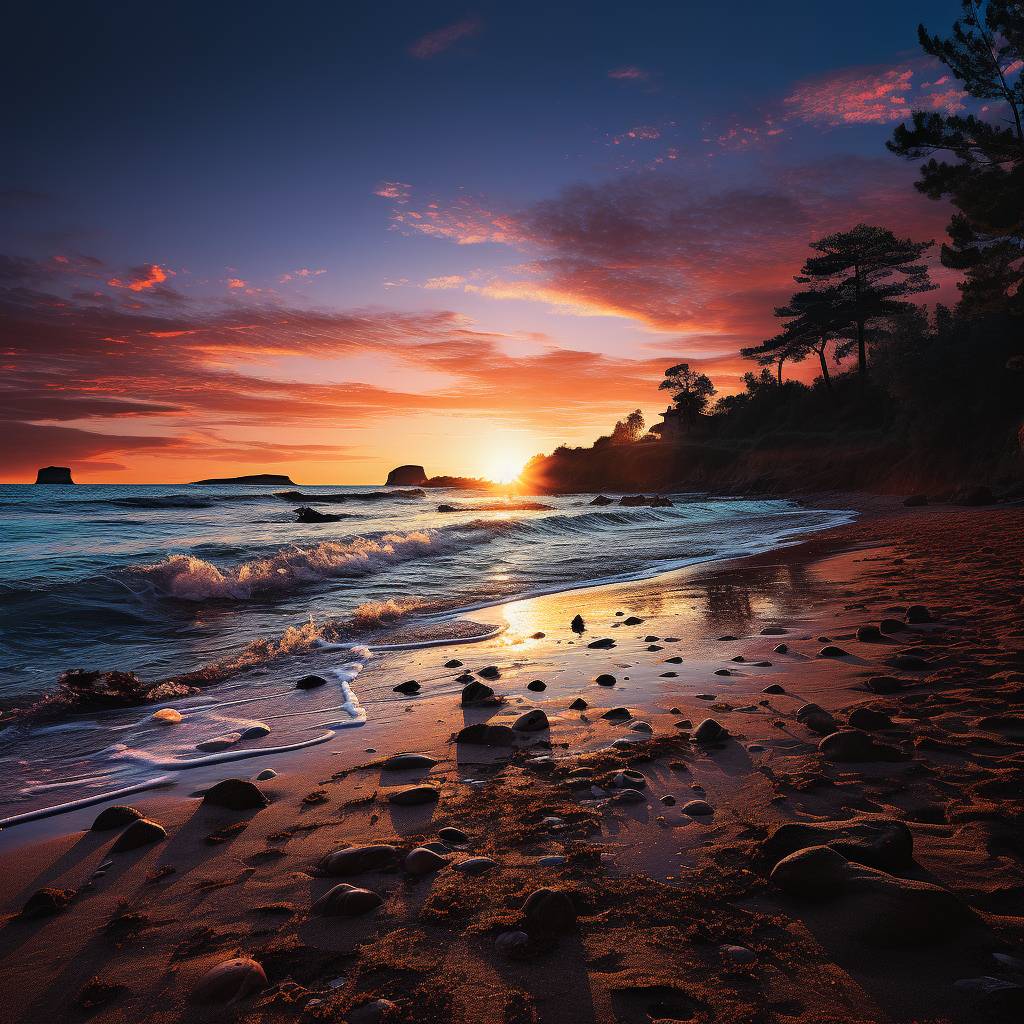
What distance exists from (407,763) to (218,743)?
59.6 inches

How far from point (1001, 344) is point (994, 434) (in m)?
4.20

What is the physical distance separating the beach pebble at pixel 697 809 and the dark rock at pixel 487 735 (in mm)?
1250

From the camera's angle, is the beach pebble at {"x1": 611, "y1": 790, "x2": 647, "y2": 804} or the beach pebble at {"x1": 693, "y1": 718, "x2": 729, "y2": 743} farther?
the beach pebble at {"x1": 693, "y1": 718, "x2": 729, "y2": 743}

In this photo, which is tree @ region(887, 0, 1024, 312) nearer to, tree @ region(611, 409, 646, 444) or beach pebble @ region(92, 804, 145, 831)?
beach pebble @ region(92, 804, 145, 831)

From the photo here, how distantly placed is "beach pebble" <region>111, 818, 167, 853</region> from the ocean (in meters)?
0.91

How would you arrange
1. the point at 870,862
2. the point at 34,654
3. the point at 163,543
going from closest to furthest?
the point at 870,862 < the point at 34,654 < the point at 163,543

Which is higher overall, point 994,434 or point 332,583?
point 994,434

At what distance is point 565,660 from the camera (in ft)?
18.2

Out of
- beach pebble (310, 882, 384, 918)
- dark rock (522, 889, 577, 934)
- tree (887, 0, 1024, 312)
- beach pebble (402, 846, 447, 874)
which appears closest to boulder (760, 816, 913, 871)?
dark rock (522, 889, 577, 934)

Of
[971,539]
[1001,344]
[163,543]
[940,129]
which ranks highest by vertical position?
[940,129]

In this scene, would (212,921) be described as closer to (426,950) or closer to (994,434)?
(426,950)

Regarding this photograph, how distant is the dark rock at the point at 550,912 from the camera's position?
1764mm

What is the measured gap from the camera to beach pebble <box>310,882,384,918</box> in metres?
1.94

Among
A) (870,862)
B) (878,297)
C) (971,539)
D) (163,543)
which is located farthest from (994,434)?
(163,543)
